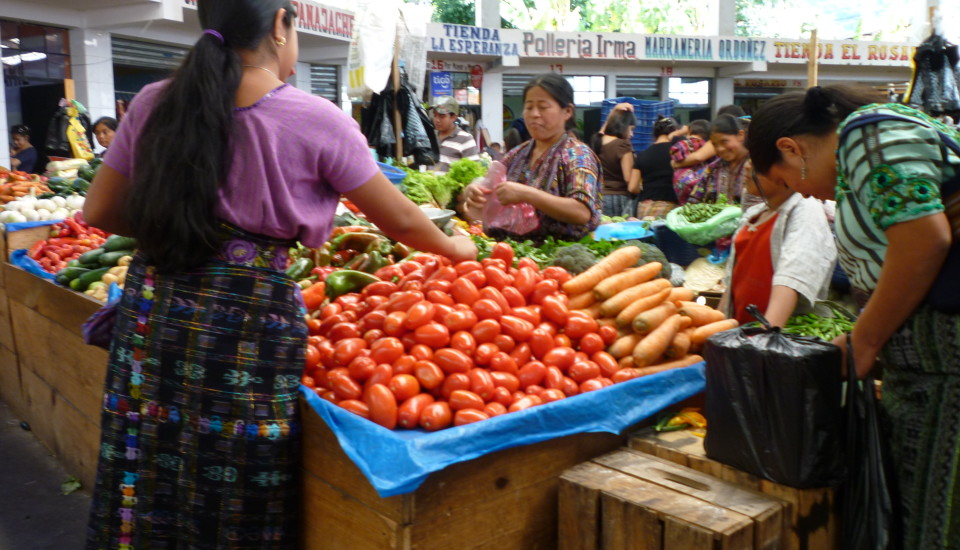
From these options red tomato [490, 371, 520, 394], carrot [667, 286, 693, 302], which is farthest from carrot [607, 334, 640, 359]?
red tomato [490, 371, 520, 394]

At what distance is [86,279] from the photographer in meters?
4.32

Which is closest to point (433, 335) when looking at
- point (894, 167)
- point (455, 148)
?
point (894, 167)

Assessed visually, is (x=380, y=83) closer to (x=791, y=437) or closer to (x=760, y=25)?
(x=791, y=437)

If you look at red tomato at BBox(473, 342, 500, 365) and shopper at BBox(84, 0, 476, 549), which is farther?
red tomato at BBox(473, 342, 500, 365)

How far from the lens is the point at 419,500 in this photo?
193 cm

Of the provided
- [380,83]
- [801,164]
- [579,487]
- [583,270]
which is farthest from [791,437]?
[380,83]

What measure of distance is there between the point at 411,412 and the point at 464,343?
0.33m

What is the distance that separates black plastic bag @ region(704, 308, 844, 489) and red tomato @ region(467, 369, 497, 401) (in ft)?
2.14

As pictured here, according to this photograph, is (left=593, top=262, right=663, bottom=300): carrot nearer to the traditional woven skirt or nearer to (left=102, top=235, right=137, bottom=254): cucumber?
the traditional woven skirt

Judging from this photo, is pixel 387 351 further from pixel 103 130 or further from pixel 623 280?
pixel 103 130

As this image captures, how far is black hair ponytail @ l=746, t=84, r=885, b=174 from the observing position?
6.48 feet

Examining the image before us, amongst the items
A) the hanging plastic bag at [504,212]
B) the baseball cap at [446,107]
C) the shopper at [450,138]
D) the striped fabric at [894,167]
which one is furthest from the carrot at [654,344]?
the baseball cap at [446,107]

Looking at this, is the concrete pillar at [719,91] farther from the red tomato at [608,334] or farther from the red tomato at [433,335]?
the red tomato at [433,335]

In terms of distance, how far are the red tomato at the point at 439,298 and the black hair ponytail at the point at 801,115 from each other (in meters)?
1.06
